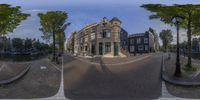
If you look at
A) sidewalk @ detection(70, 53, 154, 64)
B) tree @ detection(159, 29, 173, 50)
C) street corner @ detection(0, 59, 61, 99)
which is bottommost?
street corner @ detection(0, 59, 61, 99)

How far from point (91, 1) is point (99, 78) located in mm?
701

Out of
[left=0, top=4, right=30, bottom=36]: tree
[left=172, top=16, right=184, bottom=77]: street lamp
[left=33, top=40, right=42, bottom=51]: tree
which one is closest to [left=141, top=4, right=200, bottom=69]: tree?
[left=172, top=16, right=184, bottom=77]: street lamp

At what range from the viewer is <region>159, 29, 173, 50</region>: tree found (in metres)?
3.38

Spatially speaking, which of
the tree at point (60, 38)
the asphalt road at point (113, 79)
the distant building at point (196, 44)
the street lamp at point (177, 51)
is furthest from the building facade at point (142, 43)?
the tree at point (60, 38)

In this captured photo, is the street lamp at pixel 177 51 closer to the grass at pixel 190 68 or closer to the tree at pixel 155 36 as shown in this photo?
the grass at pixel 190 68

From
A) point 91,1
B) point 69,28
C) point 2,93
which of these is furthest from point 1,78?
point 91,1

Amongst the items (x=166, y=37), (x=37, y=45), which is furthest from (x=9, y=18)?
(x=166, y=37)

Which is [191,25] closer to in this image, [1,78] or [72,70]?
[72,70]

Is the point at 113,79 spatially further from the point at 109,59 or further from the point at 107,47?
the point at 107,47

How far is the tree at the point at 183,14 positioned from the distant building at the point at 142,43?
0.80 ft

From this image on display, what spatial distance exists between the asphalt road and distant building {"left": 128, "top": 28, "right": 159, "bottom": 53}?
0.43 feet

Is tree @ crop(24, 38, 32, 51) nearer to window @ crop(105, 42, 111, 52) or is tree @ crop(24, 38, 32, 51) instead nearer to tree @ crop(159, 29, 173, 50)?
window @ crop(105, 42, 111, 52)

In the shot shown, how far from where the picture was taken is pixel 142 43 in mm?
3148

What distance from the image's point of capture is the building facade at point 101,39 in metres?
3.10
